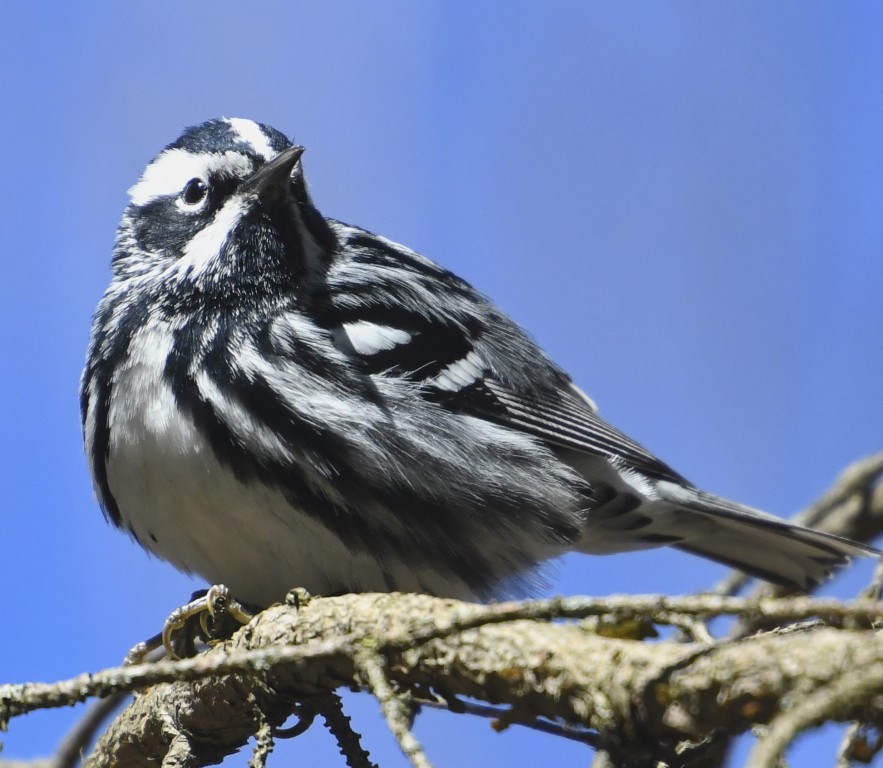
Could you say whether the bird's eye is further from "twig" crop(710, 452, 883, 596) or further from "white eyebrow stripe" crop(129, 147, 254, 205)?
"twig" crop(710, 452, 883, 596)

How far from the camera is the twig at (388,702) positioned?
58.7 inches

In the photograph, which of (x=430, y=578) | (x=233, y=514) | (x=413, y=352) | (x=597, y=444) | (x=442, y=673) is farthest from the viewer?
(x=597, y=444)

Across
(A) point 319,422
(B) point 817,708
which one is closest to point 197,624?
(A) point 319,422

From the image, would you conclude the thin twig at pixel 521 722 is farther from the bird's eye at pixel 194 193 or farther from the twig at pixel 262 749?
the bird's eye at pixel 194 193

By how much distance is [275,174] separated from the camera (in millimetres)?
4086

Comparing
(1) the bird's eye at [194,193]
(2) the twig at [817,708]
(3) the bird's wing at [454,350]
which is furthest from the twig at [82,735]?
(2) the twig at [817,708]

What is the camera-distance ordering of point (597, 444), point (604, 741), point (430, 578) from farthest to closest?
1. point (597, 444)
2. point (430, 578)
3. point (604, 741)

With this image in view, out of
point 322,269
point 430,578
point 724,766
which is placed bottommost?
point 724,766

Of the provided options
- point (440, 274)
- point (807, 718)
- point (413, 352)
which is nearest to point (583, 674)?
point (807, 718)

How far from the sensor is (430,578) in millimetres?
3867

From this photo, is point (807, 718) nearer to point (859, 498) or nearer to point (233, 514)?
point (233, 514)

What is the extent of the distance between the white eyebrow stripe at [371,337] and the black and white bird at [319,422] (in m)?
0.01

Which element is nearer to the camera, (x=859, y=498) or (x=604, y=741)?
(x=604, y=741)

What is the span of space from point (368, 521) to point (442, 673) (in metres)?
1.65
